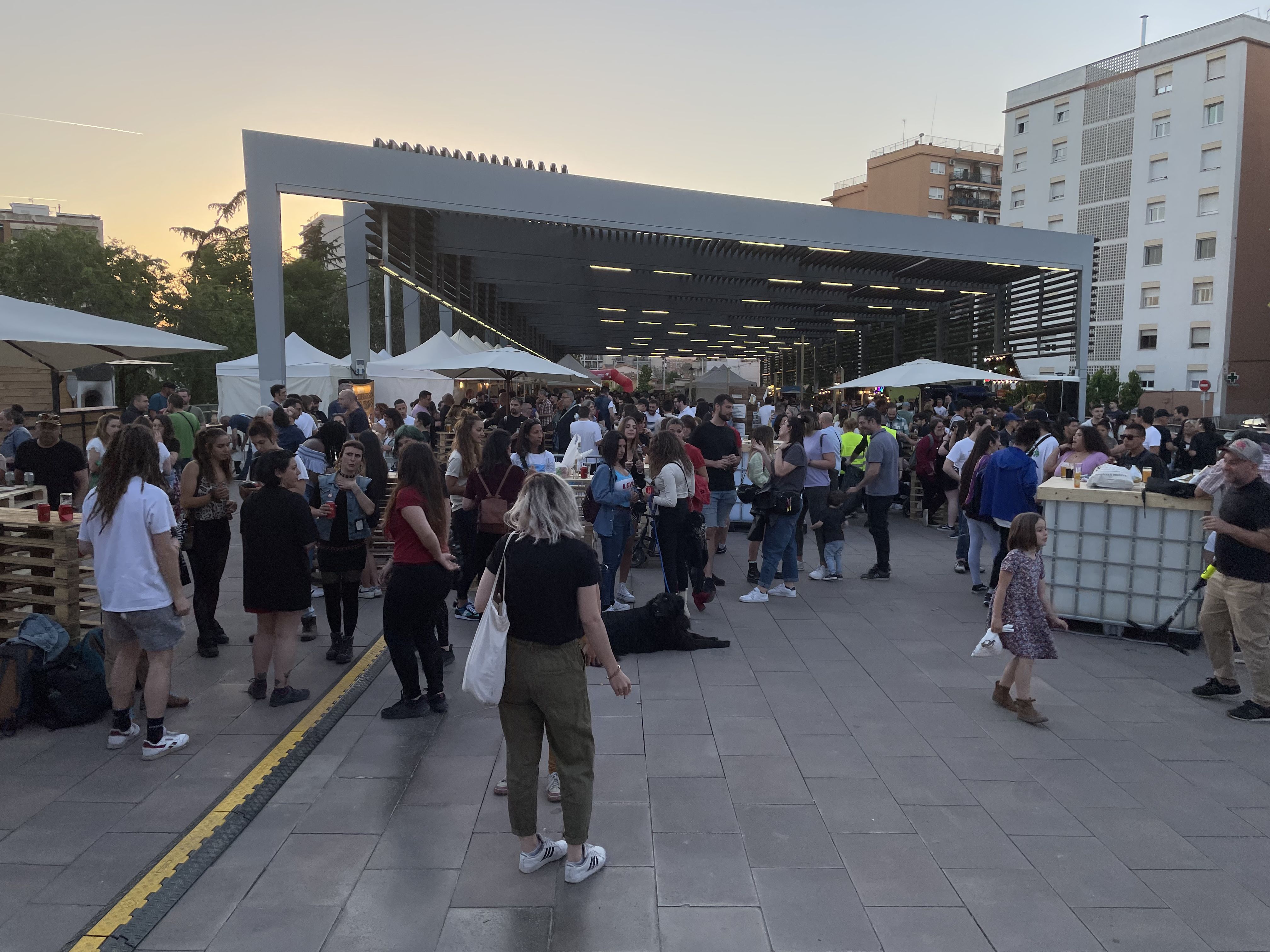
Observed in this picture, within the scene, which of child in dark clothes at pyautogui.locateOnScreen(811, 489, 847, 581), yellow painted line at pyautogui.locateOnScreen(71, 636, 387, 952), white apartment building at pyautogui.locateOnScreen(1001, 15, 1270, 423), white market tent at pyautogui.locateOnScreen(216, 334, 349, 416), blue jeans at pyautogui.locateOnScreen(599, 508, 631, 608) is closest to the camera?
yellow painted line at pyautogui.locateOnScreen(71, 636, 387, 952)

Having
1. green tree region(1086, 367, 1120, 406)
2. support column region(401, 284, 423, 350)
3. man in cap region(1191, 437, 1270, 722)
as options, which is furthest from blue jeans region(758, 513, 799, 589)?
green tree region(1086, 367, 1120, 406)

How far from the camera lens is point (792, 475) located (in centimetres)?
812

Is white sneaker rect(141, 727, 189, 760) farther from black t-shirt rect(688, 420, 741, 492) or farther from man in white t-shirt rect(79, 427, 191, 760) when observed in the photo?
black t-shirt rect(688, 420, 741, 492)

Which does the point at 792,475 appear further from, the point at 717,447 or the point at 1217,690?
the point at 1217,690

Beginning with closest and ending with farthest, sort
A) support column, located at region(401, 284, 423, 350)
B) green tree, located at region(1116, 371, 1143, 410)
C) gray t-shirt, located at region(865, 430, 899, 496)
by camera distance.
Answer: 1. gray t-shirt, located at region(865, 430, 899, 496)
2. support column, located at region(401, 284, 423, 350)
3. green tree, located at region(1116, 371, 1143, 410)

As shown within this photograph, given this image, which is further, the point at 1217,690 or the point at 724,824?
the point at 1217,690

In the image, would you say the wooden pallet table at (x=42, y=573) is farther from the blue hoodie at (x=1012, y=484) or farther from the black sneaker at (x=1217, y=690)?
the black sneaker at (x=1217, y=690)

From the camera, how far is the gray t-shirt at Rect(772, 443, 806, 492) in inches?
319

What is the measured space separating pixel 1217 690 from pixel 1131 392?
1628 inches

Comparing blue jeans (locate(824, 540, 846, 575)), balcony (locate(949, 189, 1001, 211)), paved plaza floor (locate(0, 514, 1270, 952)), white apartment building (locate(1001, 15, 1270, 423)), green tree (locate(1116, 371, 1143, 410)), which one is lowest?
paved plaza floor (locate(0, 514, 1270, 952))

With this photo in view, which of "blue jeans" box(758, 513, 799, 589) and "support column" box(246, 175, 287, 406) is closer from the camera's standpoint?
"blue jeans" box(758, 513, 799, 589)

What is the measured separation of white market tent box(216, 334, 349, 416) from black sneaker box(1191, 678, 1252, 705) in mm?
18784

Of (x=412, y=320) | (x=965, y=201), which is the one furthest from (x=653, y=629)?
(x=965, y=201)

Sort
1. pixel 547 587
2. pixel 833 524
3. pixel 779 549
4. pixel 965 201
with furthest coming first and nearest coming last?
pixel 965 201 < pixel 833 524 < pixel 779 549 < pixel 547 587
